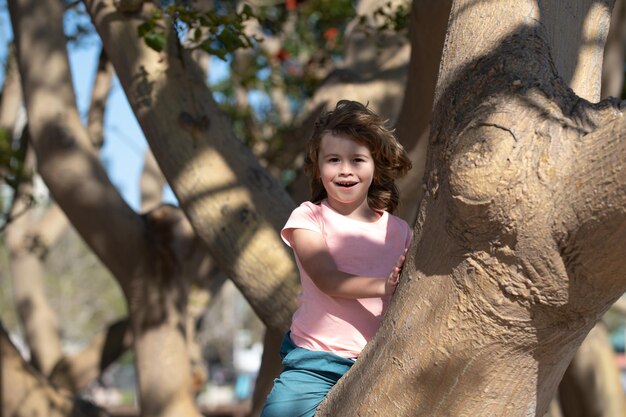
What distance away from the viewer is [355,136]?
2678 mm

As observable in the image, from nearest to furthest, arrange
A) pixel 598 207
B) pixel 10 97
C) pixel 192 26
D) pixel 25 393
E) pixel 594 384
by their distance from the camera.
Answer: pixel 598 207
pixel 192 26
pixel 25 393
pixel 594 384
pixel 10 97

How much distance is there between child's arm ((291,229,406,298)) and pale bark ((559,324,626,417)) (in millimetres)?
4238

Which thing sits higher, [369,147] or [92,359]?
[369,147]

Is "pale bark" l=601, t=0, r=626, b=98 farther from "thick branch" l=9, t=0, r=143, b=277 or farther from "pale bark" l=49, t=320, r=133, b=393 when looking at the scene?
"pale bark" l=49, t=320, r=133, b=393

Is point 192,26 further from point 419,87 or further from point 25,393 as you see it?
point 25,393

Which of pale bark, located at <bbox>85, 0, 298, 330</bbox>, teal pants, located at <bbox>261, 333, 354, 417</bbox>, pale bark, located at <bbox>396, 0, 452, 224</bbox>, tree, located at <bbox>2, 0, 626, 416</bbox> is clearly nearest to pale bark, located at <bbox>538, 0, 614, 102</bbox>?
tree, located at <bbox>2, 0, 626, 416</bbox>

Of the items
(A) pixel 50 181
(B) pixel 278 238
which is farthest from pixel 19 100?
(B) pixel 278 238

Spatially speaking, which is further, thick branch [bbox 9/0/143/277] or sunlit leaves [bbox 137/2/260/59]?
thick branch [bbox 9/0/143/277]

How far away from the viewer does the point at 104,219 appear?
5.01 meters

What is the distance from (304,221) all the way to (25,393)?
3019mm

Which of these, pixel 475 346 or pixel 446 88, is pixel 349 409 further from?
pixel 446 88

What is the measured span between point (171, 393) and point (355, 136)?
3.13m

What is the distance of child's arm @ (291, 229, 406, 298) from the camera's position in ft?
8.17

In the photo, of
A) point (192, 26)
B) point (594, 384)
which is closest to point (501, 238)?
point (192, 26)
